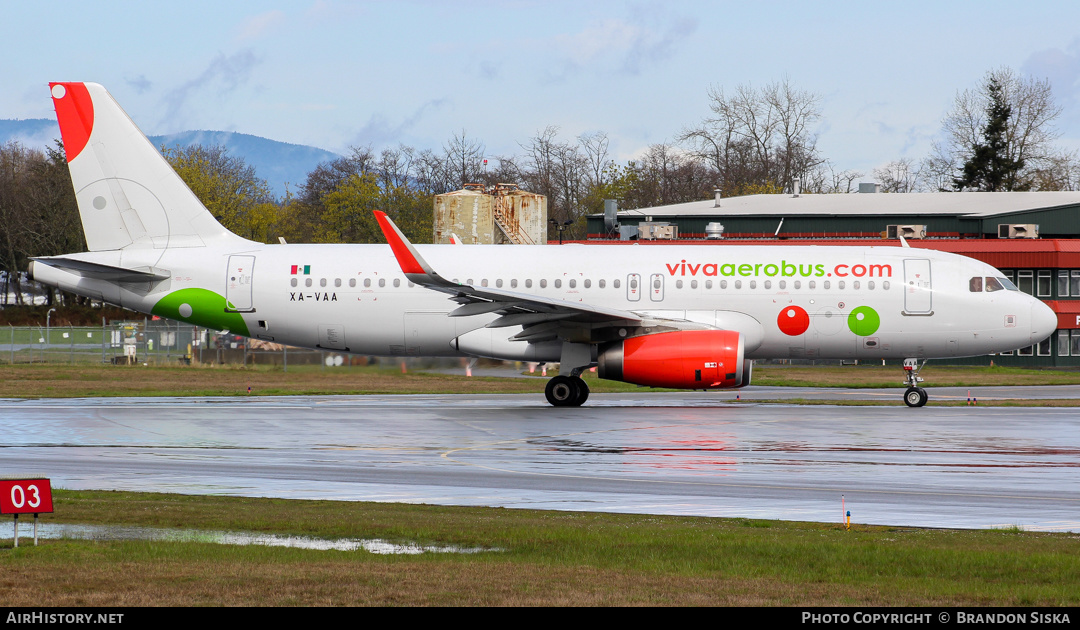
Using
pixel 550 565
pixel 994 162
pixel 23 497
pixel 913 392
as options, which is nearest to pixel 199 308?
pixel 913 392

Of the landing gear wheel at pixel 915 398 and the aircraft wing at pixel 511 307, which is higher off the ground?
the aircraft wing at pixel 511 307

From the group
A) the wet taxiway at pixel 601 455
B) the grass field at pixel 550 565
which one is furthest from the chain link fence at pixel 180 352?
the grass field at pixel 550 565

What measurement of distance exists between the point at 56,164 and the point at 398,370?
254ft

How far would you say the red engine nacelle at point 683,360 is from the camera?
26.8m

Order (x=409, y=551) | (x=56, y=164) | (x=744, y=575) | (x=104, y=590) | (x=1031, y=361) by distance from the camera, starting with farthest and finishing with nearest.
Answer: (x=56, y=164), (x=1031, y=361), (x=409, y=551), (x=744, y=575), (x=104, y=590)

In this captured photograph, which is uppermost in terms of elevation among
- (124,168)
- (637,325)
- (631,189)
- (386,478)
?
(631,189)

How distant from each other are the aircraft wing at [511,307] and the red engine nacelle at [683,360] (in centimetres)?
103

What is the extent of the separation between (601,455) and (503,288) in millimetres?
11091

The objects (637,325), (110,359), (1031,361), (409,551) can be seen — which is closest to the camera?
(409,551)

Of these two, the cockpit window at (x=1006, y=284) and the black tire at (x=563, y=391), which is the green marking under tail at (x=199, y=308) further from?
the cockpit window at (x=1006, y=284)

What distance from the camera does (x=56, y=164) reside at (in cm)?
9856

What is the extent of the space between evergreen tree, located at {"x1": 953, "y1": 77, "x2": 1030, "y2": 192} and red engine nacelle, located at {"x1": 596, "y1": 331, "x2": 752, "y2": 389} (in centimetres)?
8008

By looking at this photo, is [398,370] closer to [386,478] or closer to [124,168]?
[124,168]

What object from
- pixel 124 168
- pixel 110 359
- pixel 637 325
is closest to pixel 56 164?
pixel 110 359
